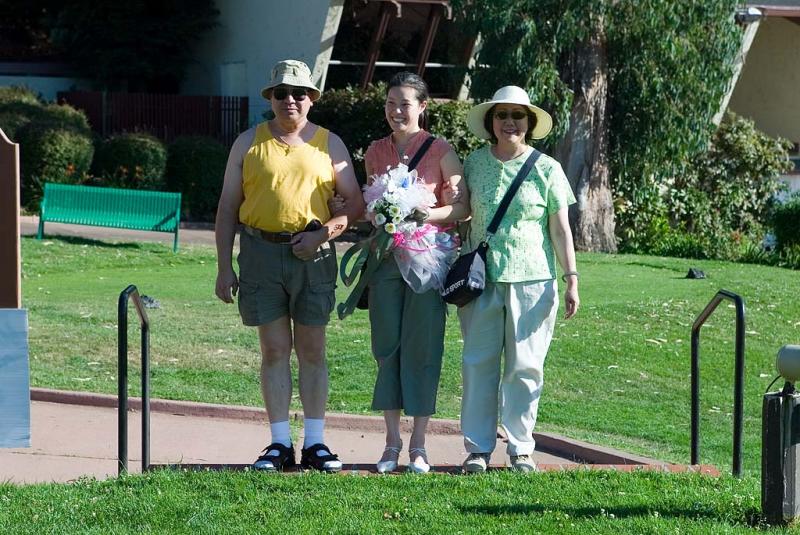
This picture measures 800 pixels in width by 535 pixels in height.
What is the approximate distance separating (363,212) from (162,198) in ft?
38.2

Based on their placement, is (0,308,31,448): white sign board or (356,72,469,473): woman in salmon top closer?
(0,308,31,448): white sign board

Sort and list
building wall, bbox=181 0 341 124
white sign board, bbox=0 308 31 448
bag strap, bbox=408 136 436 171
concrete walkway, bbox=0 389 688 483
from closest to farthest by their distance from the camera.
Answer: white sign board, bbox=0 308 31 448
bag strap, bbox=408 136 436 171
concrete walkway, bbox=0 389 688 483
building wall, bbox=181 0 341 124

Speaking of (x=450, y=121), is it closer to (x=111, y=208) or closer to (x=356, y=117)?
(x=356, y=117)

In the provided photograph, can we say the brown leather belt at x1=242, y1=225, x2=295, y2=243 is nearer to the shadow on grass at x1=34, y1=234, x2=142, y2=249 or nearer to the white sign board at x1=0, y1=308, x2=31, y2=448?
the white sign board at x1=0, y1=308, x2=31, y2=448

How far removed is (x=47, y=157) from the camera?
2098 cm

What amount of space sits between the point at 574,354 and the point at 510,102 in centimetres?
474

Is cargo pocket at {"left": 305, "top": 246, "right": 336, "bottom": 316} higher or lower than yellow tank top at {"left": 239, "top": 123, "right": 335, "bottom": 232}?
lower

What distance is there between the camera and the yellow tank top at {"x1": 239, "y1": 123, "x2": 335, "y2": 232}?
19.6 feet

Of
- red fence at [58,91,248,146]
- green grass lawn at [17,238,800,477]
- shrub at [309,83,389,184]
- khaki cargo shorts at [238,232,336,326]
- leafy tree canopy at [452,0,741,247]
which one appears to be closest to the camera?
khaki cargo shorts at [238,232,336,326]

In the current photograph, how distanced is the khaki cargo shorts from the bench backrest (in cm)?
1152

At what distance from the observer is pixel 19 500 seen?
18.8 ft

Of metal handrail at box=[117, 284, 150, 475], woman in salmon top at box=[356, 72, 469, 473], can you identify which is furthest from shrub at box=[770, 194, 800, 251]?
metal handrail at box=[117, 284, 150, 475]

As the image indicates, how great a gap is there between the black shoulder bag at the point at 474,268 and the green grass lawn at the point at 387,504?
2.85ft

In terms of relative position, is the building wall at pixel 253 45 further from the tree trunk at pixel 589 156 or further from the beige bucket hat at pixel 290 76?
the beige bucket hat at pixel 290 76
